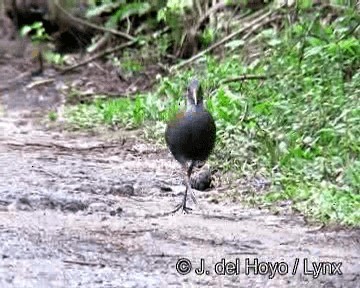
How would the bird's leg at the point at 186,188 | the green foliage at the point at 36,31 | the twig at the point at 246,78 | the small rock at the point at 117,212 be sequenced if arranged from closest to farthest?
the small rock at the point at 117,212, the bird's leg at the point at 186,188, the twig at the point at 246,78, the green foliage at the point at 36,31

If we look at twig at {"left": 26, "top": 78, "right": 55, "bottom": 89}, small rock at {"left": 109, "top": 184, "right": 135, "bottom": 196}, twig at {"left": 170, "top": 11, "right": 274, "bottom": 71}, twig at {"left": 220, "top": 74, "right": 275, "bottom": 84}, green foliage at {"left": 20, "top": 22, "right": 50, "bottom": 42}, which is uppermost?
small rock at {"left": 109, "top": 184, "right": 135, "bottom": 196}

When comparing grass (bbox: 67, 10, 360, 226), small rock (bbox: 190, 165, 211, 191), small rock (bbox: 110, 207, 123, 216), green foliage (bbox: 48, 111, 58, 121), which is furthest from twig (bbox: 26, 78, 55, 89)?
small rock (bbox: 110, 207, 123, 216)

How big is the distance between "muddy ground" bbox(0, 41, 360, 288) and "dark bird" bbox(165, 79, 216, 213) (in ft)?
1.10

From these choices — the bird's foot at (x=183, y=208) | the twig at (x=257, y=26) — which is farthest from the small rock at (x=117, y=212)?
the twig at (x=257, y=26)

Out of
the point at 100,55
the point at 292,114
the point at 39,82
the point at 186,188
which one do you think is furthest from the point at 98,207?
the point at 100,55

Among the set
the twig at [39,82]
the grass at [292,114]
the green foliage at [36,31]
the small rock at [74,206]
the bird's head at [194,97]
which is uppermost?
the bird's head at [194,97]

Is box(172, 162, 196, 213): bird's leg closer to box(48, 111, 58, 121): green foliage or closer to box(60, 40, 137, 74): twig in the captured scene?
box(48, 111, 58, 121): green foliage

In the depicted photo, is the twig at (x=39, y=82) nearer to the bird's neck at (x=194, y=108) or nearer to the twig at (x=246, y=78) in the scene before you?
the twig at (x=246, y=78)

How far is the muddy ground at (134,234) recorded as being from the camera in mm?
4281

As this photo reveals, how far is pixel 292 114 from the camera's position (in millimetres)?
8078

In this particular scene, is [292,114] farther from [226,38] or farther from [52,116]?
[226,38]

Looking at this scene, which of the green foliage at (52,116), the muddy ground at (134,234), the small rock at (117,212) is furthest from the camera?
the green foliage at (52,116)

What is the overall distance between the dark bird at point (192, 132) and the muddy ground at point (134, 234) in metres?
0.34

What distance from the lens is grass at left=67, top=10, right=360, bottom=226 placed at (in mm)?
6305
